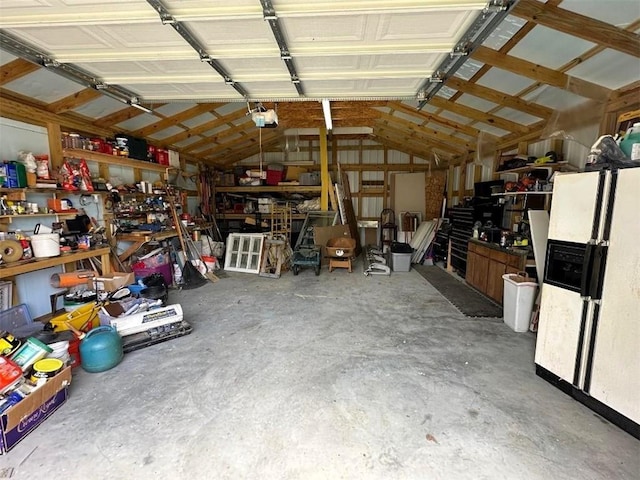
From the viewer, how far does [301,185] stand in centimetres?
799

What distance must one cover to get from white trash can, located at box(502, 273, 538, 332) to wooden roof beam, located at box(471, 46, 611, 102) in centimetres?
197

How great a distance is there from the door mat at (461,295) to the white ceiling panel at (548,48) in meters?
2.81

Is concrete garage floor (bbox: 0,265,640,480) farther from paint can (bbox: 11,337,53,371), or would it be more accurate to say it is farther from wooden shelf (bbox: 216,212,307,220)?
wooden shelf (bbox: 216,212,307,220)

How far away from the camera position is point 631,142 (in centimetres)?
210

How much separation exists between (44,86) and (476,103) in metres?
5.39

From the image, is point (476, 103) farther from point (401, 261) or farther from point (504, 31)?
point (401, 261)

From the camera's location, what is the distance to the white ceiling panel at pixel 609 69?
2.46 metres

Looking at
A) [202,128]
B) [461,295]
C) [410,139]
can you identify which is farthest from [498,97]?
[202,128]

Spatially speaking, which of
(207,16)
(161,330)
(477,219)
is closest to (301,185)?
(477,219)

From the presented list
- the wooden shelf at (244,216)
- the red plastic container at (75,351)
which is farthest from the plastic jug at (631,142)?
the wooden shelf at (244,216)

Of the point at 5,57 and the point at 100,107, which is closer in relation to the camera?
the point at 5,57

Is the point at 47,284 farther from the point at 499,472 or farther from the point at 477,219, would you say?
the point at 477,219

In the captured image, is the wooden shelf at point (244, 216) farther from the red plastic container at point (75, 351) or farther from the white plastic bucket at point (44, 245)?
the red plastic container at point (75, 351)

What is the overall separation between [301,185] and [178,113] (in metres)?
3.64
